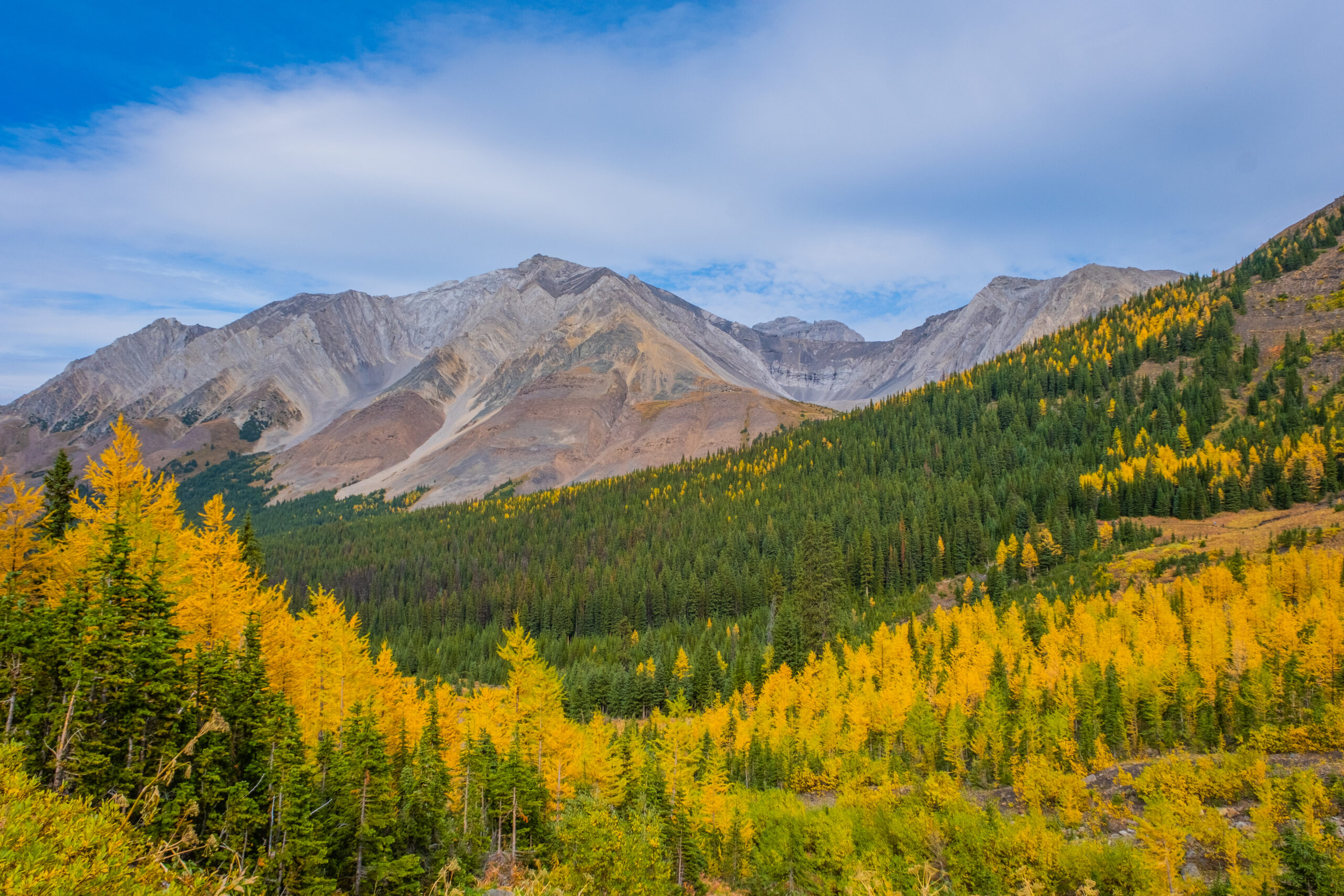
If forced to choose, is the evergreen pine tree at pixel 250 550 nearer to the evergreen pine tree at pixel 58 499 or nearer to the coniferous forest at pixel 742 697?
the coniferous forest at pixel 742 697

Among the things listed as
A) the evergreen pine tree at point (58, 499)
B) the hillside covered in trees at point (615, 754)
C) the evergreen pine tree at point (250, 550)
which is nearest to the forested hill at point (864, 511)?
the hillside covered in trees at point (615, 754)

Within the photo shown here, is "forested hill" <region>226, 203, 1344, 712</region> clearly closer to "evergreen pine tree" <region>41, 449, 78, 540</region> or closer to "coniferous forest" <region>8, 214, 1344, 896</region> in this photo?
"coniferous forest" <region>8, 214, 1344, 896</region>

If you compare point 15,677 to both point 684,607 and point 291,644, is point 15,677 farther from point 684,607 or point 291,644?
point 684,607

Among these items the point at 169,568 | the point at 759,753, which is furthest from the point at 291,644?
the point at 759,753

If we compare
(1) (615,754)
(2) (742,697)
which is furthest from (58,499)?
(2) (742,697)

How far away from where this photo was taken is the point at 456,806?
38.9 m

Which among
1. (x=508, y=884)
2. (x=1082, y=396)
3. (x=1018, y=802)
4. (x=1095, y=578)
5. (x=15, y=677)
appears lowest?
(x=1018, y=802)

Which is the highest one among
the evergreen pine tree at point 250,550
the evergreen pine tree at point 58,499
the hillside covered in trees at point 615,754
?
the evergreen pine tree at point 58,499

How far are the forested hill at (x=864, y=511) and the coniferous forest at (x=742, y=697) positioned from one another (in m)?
1.00

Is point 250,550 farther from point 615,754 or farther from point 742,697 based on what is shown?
point 742,697

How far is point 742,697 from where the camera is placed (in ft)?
244

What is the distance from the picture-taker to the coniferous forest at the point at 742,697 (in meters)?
19.8

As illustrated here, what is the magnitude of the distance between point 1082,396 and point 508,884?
169349 millimetres

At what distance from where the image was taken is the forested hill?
102875mm
